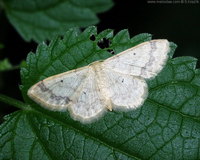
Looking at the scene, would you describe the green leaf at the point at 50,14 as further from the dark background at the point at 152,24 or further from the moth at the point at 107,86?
the moth at the point at 107,86

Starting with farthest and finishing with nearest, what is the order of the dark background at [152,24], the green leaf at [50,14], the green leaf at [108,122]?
the dark background at [152,24], the green leaf at [50,14], the green leaf at [108,122]

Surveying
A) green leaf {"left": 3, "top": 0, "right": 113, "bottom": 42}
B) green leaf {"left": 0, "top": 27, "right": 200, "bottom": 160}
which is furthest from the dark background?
green leaf {"left": 0, "top": 27, "right": 200, "bottom": 160}

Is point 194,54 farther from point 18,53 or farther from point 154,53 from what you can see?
point 18,53

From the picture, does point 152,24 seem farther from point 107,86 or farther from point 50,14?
point 107,86

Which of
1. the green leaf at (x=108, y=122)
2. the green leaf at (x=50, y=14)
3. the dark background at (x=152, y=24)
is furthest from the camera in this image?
the dark background at (x=152, y=24)

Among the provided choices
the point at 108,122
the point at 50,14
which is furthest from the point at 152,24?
the point at 108,122

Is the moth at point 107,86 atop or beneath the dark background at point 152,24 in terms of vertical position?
atop

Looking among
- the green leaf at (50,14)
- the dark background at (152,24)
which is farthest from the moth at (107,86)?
→ the dark background at (152,24)
